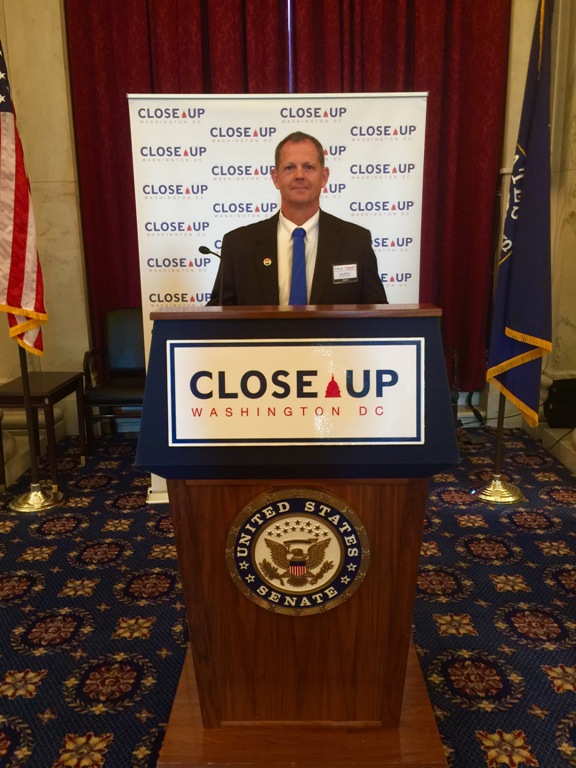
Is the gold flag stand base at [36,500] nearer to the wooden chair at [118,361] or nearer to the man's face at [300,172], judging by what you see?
the wooden chair at [118,361]

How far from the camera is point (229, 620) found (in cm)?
128

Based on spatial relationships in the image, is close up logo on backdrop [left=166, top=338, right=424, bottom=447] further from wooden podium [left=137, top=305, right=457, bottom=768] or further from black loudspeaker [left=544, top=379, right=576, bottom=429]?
black loudspeaker [left=544, top=379, right=576, bottom=429]

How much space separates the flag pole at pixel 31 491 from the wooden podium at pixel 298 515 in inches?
83.2

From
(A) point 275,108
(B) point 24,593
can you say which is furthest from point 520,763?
(A) point 275,108

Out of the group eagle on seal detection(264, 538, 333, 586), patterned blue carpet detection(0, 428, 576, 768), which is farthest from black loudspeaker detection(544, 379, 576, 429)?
eagle on seal detection(264, 538, 333, 586)

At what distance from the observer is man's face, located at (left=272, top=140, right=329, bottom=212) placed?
78.3 inches

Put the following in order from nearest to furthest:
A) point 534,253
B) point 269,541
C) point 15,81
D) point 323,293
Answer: point 269,541 < point 323,293 < point 534,253 < point 15,81

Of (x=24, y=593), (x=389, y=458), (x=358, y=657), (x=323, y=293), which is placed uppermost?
(x=323, y=293)

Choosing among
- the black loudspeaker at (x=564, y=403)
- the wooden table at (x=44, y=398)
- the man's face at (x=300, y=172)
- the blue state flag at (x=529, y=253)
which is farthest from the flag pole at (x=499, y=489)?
the wooden table at (x=44, y=398)

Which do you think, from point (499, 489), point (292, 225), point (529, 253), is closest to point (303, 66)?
point (529, 253)

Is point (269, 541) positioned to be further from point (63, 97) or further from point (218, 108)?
point (63, 97)

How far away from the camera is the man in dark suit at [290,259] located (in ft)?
6.89

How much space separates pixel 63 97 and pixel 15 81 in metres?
0.36

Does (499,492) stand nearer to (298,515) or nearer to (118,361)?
(298,515)
